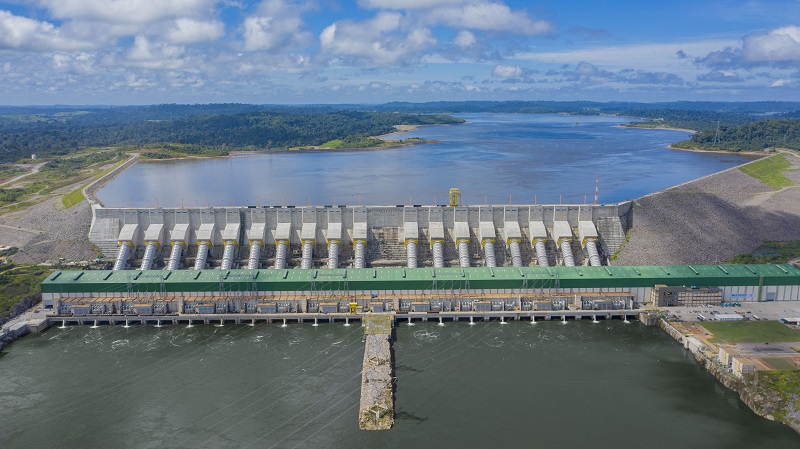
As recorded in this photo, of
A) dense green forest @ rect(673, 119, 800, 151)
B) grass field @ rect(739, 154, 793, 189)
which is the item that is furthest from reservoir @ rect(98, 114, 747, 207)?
grass field @ rect(739, 154, 793, 189)

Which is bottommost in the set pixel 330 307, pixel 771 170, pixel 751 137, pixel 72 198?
pixel 330 307

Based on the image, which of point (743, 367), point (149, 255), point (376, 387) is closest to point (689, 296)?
point (743, 367)

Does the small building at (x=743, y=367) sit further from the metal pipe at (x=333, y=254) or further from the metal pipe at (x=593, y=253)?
the metal pipe at (x=333, y=254)

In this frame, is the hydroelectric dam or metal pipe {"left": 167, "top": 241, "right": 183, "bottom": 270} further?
metal pipe {"left": 167, "top": 241, "right": 183, "bottom": 270}

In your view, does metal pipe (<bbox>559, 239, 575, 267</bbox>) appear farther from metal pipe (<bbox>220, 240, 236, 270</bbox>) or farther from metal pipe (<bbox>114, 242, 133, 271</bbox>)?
metal pipe (<bbox>114, 242, 133, 271</bbox>)

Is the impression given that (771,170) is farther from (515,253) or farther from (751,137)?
(515,253)
